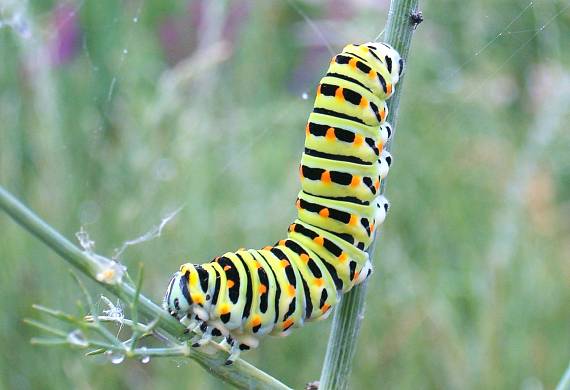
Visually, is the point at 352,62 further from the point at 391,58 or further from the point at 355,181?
Answer: the point at 355,181

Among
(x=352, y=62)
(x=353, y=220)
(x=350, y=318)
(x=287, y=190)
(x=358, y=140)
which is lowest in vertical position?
(x=350, y=318)

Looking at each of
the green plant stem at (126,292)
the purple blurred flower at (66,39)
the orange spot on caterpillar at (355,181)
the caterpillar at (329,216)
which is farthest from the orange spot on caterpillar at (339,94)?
the purple blurred flower at (66,39)

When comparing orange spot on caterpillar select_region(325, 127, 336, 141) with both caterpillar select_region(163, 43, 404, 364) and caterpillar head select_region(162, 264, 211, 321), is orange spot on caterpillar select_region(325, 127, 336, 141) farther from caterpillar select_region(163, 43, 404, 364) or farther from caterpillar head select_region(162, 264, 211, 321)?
caterpillar head select_region(162, 264, 211, 321)

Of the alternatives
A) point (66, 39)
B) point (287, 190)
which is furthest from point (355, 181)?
point (66, 39)

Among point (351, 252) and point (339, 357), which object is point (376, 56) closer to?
point (351, 252)

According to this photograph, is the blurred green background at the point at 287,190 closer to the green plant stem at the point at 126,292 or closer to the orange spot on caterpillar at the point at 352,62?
the orange spot on caterpillar at the point at 352,62

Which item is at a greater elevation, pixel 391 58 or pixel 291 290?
pixel 391 58

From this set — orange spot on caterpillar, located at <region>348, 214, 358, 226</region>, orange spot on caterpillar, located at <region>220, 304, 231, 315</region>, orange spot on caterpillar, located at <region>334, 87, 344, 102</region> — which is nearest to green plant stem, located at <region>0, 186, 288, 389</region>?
orange spot on caterpillar, located at <region>220, 304, 231, 315</region>
